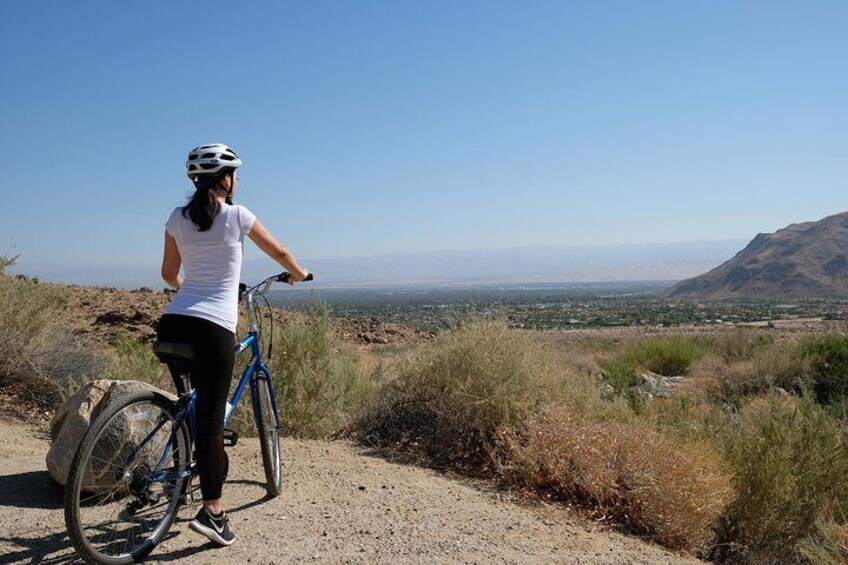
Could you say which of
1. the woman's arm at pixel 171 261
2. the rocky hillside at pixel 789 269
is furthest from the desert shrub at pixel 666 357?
the rocky hillside at pixel 789 269

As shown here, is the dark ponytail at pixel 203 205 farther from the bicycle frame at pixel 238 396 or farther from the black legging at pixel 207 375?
the bicycle frame at pixel 238 396

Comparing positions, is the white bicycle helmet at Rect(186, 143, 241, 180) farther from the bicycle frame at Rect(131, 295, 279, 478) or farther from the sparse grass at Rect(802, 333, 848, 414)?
the sparse grass at Rect(802, 333, 848, 414)

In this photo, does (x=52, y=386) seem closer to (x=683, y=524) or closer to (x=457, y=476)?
(x=457, y=476)

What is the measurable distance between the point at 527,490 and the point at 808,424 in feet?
10.6

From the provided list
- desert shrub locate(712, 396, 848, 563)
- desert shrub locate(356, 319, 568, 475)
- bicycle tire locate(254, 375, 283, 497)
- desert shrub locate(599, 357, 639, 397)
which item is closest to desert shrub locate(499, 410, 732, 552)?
desert shrub locate(712, 396, 848, 563)

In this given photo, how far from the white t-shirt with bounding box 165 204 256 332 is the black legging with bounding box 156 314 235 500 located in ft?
0.24

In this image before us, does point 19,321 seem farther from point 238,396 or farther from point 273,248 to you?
point 273,248

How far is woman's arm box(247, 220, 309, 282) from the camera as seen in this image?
450cm

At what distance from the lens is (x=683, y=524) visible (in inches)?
234

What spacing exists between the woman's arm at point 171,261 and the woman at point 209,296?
0.36ft

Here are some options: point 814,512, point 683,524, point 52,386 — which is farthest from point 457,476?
point 52,386

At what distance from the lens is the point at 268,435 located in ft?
18.0

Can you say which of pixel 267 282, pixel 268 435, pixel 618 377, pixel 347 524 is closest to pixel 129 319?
pixel 618 377

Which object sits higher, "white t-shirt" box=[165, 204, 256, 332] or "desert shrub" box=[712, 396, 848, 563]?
"white t-shirt" box=[165, 204, 256, 332]
